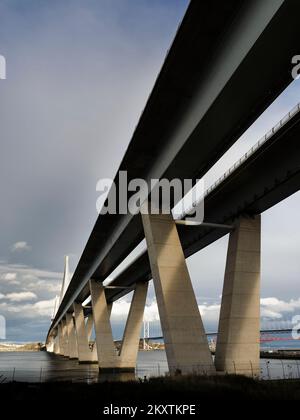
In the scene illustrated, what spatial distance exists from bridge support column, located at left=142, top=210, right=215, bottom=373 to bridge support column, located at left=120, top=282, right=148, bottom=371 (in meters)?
31.8

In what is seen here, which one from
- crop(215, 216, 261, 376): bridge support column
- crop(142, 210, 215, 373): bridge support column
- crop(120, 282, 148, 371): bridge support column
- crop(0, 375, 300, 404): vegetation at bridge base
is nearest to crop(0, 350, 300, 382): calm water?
crop(215, 216, 261, 376): bridge support column

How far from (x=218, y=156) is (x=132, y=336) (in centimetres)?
4066

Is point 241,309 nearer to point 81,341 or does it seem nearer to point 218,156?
point 218,156

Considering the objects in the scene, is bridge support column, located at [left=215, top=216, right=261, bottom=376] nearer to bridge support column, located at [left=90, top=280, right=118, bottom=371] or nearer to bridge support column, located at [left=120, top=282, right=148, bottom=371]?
bridge support column, located at [left=120, top=282, right=148, bottom=371]

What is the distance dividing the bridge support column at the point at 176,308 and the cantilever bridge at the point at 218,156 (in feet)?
0.20

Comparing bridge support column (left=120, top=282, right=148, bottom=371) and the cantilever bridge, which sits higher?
the cantilever bridge

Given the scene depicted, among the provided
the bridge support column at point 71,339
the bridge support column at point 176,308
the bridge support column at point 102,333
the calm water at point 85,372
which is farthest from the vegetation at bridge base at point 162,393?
the bridge support column at point 71,339

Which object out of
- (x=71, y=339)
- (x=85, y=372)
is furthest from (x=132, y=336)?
(x=71, y=339)

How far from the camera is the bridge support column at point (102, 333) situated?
5602 centimetres

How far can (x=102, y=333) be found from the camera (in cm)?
5803

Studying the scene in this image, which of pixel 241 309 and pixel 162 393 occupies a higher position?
pixel 241 309

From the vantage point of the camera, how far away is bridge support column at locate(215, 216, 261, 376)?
27.7 m

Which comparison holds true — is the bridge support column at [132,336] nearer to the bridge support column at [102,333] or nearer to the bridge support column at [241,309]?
the bridge support column at [102,333]
